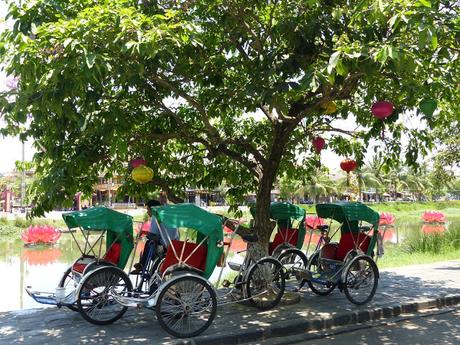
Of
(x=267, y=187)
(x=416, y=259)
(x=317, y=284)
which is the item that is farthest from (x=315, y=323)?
(x=416, y=259)

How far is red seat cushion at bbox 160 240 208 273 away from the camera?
639 cm

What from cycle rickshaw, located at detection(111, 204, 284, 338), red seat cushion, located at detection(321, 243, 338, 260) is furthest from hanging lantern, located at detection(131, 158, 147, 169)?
red seat cushion, located at detection(321, 243, 338, 260)

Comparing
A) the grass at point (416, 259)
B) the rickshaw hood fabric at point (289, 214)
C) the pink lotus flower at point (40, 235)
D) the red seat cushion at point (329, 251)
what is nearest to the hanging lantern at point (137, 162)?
the rickshaw hood fabric at point (289, 214)

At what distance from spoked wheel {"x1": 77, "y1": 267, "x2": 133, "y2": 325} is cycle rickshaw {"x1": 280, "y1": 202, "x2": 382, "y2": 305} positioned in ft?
8.41

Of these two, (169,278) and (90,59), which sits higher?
(90,59)

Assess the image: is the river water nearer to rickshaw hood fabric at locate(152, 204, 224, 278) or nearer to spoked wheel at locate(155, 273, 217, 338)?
spoked wheel at locate(155, 273, 217, 338)

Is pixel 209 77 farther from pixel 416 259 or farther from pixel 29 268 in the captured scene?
pixel 29 268

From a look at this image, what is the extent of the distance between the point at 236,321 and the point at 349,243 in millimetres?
2515

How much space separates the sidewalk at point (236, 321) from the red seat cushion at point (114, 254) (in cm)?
81

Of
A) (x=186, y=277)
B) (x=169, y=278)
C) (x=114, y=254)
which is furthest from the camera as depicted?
(x=114, y=254)

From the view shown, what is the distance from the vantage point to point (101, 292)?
656cm

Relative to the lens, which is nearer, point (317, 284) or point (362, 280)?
point (362, 280)

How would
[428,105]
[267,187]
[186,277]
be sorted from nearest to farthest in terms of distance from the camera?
[428,105] < [186,277] < [267,187]

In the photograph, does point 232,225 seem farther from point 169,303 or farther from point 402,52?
point 402,52
